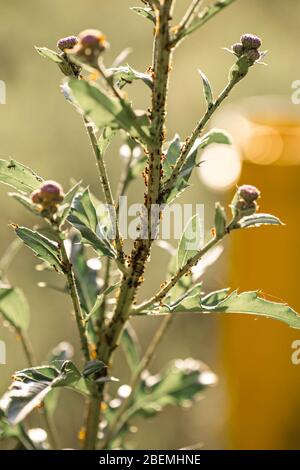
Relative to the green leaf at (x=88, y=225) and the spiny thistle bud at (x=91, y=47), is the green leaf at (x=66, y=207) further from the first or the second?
the spiny thistle bud at (x=91, y=47)

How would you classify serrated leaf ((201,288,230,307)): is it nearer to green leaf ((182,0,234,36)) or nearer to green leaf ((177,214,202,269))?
green leaf ((177,214,202,269))

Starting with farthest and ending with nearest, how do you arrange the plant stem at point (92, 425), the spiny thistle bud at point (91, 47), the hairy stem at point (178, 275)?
the plant stem at point (92, 425) < the hairy stem at point (178, 275) < the spiny thistle bud at point (91, 47)

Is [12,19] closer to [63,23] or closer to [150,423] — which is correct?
Result: [63,23]

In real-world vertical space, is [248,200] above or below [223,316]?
above

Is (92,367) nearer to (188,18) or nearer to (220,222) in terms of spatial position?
(220,222)

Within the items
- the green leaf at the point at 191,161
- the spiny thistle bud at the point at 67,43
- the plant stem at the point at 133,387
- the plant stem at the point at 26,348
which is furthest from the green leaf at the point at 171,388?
the spiny thistle bud at the point at 67,43
